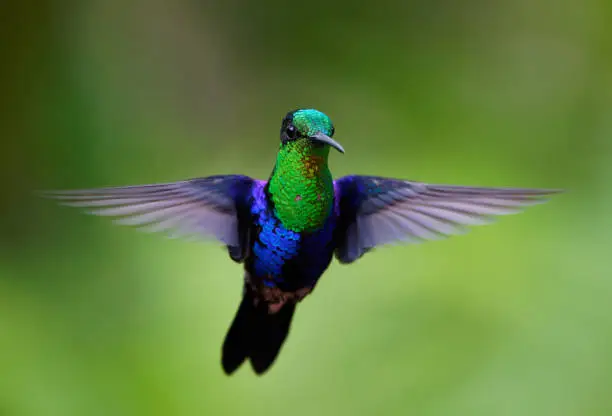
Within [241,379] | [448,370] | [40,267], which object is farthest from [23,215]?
[448,370]

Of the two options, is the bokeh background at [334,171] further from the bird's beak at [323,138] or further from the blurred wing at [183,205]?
the bird's beak at [323,138]

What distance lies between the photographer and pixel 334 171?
238 centimetres

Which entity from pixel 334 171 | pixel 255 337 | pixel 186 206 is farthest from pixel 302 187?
pixel 334 171

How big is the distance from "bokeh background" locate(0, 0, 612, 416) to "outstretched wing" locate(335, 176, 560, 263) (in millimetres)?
1128

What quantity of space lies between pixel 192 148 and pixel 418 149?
776 millimetres

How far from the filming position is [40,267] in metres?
2.26

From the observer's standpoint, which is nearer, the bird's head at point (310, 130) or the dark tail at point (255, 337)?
the bird's head at point (310, 130)

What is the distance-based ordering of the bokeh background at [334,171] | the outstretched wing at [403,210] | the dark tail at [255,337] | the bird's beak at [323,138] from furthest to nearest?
the bokeh background at [334,171] < the dark tail at [255,337] < the outstretched wing at [403,210] < the bird's beak at [323,138]

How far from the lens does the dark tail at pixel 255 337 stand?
3.86ft

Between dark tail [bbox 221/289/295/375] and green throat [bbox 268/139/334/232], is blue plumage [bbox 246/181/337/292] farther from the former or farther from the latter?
dark tail [bbox 221/289/295/375]

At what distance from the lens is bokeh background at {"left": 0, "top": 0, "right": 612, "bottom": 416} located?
2.09 meters

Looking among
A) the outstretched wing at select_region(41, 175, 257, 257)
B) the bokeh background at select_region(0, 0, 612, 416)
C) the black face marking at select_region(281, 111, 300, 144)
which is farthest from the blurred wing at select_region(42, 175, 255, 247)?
the bokeh background at select_region(0, 0, 612, 416)

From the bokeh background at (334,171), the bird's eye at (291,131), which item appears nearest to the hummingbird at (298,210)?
the bird's eye at (291,131)

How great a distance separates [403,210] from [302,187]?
184 mm
